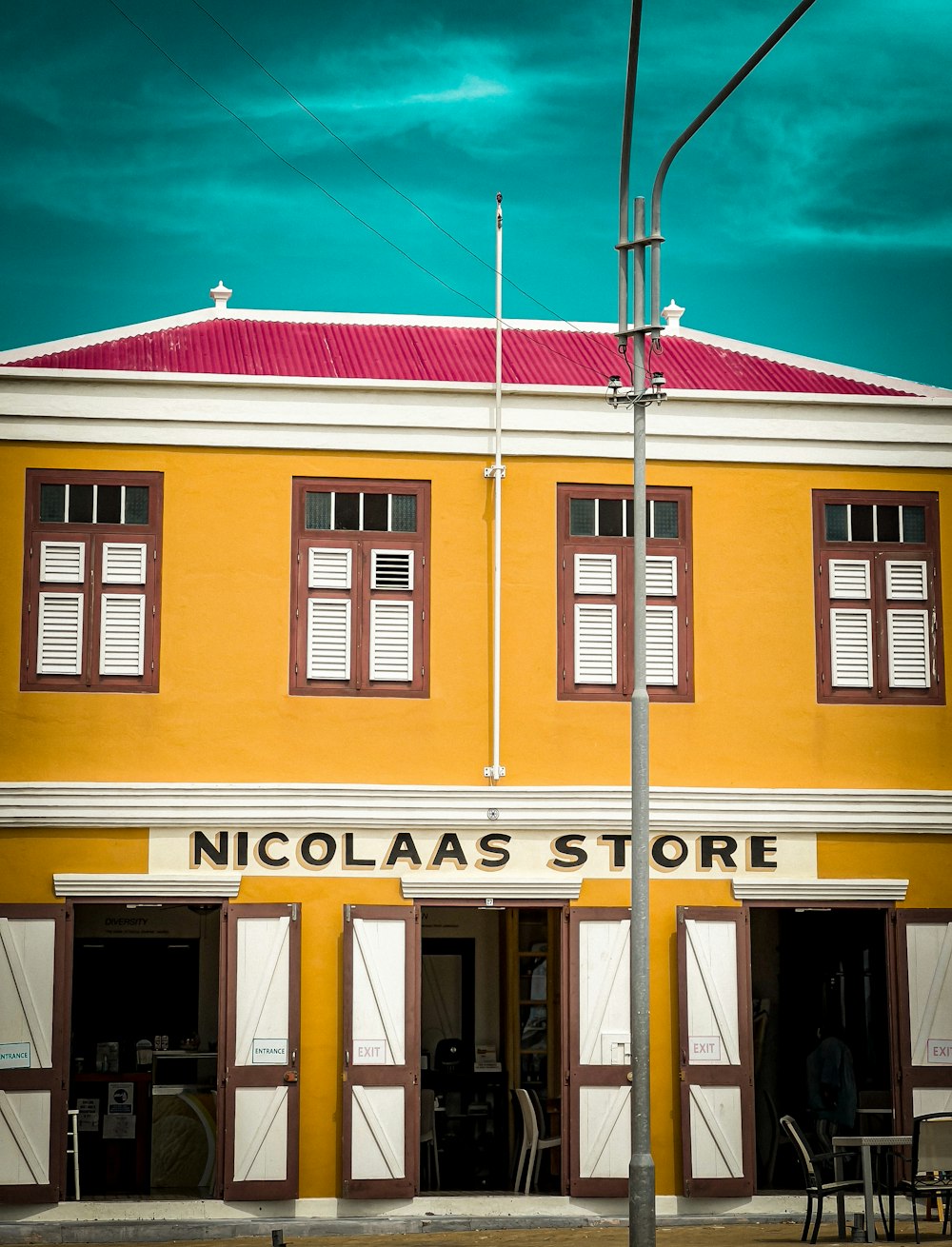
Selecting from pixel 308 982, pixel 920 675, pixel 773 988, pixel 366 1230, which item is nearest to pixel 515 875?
pixel 308 982

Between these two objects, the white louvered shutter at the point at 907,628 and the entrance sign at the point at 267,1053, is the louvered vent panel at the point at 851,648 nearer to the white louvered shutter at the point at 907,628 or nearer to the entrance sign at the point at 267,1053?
the white louvered shutter at the point at 907,628

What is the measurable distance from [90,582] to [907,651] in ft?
24.1

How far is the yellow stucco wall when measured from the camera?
585 inches

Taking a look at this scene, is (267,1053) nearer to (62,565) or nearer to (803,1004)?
(62,565)

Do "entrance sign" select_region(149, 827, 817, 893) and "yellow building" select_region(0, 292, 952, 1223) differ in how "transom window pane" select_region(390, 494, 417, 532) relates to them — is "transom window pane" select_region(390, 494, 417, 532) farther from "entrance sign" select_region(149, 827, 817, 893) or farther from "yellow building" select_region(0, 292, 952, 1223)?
"entrance sign" select_region(149, 827, 817, 893)

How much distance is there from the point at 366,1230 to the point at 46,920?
3.69 meters

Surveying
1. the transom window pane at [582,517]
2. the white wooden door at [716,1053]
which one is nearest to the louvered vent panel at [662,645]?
the transom window pane at [582,517]

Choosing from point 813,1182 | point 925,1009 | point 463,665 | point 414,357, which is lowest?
point 813,1182

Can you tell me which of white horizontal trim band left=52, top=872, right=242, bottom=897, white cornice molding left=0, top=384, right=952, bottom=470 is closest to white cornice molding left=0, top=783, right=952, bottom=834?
white horizontal trim band left=52, top=872, right=242, bottom=897

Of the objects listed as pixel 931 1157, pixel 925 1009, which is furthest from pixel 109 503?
pixel 931 1157

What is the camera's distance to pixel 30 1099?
14141mm

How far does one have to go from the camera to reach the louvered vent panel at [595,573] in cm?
1548

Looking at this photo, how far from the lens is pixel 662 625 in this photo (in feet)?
50.9

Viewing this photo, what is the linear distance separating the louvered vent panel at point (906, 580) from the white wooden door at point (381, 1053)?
208 inches
